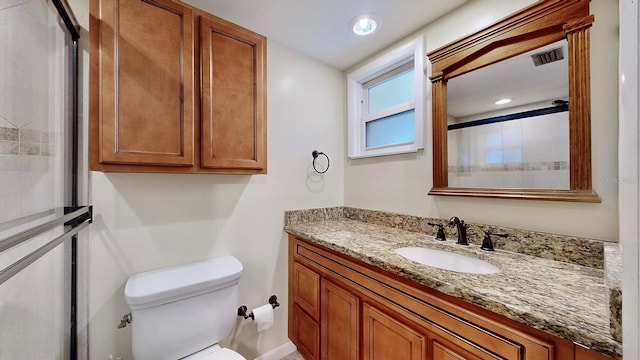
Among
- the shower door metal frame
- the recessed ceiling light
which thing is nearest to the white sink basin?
the recessed ceiling light

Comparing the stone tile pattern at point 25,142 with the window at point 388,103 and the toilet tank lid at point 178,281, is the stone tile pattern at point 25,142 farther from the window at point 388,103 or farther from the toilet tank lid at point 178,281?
the window at point 388,103

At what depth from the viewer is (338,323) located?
1297mm

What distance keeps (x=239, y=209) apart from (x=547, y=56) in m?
1.81

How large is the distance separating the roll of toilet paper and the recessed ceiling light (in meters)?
1.87

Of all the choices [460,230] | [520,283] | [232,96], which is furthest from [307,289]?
[232,96]

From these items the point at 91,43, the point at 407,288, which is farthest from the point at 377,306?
Answer: the point at 91,43

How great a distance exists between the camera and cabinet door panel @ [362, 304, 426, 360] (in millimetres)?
921

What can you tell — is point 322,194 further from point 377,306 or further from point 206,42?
point 206,42

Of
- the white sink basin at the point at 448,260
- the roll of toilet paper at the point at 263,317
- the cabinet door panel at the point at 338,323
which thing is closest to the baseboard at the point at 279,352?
the roll of toilet paper at the point at 263,317

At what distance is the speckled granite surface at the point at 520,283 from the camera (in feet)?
1.91

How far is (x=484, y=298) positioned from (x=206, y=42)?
156 cm

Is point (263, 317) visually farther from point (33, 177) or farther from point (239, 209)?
point (33, 177)

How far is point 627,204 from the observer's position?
18.8 inches

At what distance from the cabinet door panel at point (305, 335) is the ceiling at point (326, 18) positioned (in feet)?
6.10
